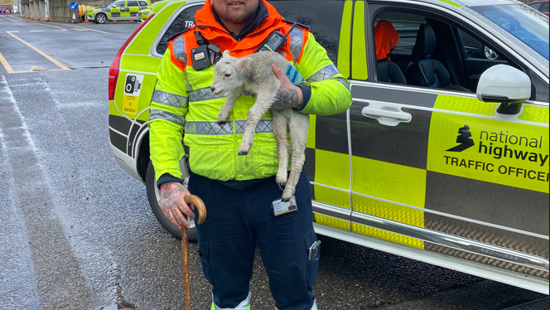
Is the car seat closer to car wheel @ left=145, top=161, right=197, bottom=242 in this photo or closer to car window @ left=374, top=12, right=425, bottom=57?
car window @ left=374, top=12, right=425, bottom=57

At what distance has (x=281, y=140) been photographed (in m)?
2.31

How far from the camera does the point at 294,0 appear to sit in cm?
386

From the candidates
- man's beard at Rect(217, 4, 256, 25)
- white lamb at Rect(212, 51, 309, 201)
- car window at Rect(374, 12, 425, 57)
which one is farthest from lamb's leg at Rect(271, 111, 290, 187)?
car window at Rect(374, 12, 425, 57)

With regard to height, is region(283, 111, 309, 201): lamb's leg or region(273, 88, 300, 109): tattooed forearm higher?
region(273, 88, 300, 109): tattooed forearm

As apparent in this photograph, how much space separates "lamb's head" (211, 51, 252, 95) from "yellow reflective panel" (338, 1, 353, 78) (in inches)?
58.1

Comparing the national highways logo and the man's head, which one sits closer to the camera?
the man's head

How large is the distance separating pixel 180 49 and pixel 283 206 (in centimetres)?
80

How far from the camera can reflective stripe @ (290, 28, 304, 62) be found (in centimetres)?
235

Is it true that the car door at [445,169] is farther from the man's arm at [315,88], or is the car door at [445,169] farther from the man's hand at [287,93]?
the man's hand at [287,93]

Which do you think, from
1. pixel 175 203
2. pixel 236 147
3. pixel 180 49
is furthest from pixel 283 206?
pixel 180 49

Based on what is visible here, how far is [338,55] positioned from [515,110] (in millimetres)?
1164

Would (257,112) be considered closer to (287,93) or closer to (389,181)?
(287,93)

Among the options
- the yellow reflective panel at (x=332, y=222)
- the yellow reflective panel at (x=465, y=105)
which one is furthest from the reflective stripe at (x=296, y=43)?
the yellow reflective panel at (x=332, y=222)

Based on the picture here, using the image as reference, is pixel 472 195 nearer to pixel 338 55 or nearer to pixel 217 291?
pixel 338 55
